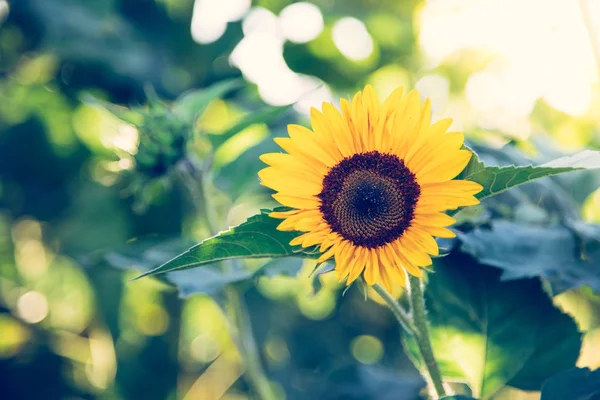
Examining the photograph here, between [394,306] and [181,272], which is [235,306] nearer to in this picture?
[181,272]

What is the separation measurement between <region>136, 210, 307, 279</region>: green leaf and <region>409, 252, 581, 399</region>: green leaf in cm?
24

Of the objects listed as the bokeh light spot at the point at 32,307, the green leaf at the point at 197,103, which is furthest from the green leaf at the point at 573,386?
the bokeh light spot at the point at 32,307

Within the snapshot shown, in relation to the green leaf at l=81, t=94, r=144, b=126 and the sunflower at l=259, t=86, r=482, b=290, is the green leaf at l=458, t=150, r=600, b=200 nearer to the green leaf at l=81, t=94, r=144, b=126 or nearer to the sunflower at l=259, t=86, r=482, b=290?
the sunflower at l=259, t=86, r=482, b=290

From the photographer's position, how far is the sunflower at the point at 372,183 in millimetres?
561

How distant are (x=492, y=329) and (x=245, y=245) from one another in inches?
13.9

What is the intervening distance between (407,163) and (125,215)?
3.59 ft

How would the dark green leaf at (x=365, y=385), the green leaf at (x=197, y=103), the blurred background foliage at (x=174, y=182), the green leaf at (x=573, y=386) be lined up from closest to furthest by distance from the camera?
the green leaf at (x=573, y=386)
the dark green leaf at (x=365, y=385)
the green leaf at (x=197, y=103)
the blurred background foliage at (x=174, y=182)

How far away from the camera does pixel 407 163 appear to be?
0.59 metres

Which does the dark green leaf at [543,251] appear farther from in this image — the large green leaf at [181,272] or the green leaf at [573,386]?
the large green leaf at [181,272]

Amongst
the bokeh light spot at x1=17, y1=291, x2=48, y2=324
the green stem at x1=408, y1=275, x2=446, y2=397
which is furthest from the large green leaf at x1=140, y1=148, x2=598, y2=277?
the bokeh light spot at x1=17, y1=291, x2=48, y2=324

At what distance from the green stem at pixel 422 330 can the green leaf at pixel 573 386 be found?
0.11 m

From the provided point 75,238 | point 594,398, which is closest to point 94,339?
point 75,238

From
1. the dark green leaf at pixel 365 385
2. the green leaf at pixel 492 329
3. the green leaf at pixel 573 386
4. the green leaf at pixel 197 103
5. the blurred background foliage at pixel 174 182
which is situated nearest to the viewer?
the green leaf at pixel 573 386

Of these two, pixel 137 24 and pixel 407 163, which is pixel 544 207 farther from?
pixel 137 24
